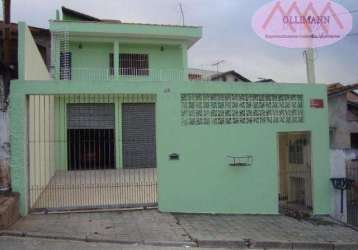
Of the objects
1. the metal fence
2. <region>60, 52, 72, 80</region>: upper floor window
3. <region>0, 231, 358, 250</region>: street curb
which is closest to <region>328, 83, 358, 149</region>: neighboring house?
the metal fence

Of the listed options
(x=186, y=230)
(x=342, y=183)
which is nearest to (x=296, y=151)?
(x=342, y=183)

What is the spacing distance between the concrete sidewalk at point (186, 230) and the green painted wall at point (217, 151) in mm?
425

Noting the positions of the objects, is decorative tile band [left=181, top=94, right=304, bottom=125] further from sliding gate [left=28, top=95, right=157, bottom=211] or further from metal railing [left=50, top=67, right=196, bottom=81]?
metal railing [left=50, top=67, right=196, bottom=81]

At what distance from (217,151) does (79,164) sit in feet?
11.8

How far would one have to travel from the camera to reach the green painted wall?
935cm

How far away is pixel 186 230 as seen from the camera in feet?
26.2

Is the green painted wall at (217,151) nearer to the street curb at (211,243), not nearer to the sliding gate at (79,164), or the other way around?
the sliding gate at (79,164)

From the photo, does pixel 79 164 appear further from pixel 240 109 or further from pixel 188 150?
pixel 240 109

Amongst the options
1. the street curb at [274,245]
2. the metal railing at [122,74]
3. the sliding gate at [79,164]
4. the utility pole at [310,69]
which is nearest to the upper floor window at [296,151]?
the utility pole at [310,69]

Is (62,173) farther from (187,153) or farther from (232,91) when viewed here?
(232,91)

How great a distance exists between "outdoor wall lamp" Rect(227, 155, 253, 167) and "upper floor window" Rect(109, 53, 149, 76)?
12586 mm

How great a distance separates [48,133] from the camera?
1180 centimetres

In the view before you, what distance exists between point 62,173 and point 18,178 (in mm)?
3688

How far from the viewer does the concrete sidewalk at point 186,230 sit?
726 cm
